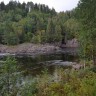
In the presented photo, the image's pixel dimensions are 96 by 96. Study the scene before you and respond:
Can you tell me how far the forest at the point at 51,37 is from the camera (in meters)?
20.7

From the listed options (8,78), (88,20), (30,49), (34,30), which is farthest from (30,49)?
(8,78)

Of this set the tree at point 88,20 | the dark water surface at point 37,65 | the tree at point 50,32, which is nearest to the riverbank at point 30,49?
the tree at point 50,32

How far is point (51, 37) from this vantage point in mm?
128625

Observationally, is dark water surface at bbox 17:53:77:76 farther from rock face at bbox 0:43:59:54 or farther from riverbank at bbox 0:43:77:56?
rock face at bbox 0:43:59:54

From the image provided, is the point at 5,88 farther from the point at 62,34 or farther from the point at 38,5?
the point at 38,5

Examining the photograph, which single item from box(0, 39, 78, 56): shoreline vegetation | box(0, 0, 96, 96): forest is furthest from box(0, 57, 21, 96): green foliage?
box(0, 39, 78, 56): shoreline vegetation

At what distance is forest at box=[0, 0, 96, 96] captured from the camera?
813 inches

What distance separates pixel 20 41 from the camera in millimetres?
127625

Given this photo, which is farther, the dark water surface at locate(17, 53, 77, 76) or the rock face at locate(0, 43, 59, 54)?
the rock face at locate(0, 43, 59, 54)

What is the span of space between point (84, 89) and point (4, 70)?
31.6 ft

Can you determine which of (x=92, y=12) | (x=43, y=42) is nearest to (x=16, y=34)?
(x=43, y=42)

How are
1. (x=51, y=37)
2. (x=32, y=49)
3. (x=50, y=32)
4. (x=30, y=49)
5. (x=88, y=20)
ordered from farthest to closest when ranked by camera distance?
(x=50, y=32)
(x=51, y=37)
(x=32, y=49)
(x=30, y=49)
(x=88, y=20)

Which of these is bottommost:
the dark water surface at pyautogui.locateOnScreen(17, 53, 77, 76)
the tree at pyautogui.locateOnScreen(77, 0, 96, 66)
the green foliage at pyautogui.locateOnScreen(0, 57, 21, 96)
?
the dark water surface at pyautogui.locateOnScreen(17, 53, 77, 76)

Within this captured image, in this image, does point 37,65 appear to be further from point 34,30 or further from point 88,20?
point 34,30
